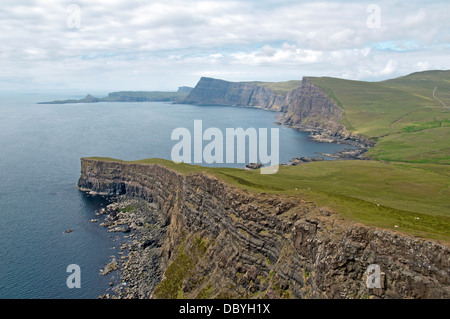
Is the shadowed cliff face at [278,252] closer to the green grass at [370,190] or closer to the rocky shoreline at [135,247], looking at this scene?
the green grass at [370,190]

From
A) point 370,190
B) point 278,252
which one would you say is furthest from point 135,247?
point 370,190

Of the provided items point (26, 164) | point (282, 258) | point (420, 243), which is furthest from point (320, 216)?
point (26, 164)

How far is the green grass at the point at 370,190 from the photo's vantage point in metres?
44.4

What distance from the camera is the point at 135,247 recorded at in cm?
9988

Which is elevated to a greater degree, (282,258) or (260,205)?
(260,205)

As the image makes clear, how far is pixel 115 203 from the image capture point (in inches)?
5349

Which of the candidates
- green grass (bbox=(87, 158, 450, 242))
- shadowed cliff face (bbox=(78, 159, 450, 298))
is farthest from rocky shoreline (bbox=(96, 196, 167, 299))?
green grass (bbox=(87, 158, 450, 242))

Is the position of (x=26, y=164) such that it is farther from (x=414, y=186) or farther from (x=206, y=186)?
(x=414, y=186)

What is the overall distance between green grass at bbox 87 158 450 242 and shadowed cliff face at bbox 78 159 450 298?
9.22ft

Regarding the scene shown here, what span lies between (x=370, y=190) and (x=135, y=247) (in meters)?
76.1

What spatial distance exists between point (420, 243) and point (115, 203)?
122 metres

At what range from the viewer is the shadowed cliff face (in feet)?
119

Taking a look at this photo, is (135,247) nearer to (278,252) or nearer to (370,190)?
(278,252)

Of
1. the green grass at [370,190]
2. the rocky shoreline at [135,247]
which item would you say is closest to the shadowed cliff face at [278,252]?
the green grass at [370,190]
